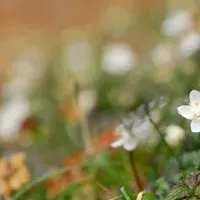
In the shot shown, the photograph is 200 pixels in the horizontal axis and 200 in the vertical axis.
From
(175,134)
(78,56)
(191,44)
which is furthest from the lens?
(78,56)

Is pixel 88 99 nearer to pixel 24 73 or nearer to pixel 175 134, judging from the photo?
pixel 24 73

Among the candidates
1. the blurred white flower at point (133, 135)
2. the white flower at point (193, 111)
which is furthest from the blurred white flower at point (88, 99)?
the white flower at point (193, 111)

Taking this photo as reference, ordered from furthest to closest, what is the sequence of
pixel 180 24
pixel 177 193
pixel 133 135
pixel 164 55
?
pixel 164 55
pixel 180 24
pixel 133 135
pixel 177 193

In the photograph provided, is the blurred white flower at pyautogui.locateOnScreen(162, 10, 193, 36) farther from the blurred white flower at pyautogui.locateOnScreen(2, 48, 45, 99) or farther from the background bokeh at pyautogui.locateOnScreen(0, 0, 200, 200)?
the blurred white flower at pyautogui.locateOnScreen(2, 48, 45, 99)

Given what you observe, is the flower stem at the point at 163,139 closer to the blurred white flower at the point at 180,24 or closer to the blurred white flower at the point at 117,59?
the blurred white flower at the point at 180,24

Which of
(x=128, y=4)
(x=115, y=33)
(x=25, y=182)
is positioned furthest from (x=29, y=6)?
(x=25, y=182)

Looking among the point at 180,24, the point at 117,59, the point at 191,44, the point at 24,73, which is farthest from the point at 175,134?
the point at 24,73

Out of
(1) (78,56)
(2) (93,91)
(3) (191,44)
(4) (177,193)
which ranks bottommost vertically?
(4) (177,193)

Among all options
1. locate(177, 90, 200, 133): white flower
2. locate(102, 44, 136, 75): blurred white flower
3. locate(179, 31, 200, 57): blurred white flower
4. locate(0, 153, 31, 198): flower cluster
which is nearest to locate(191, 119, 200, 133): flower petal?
locate(177, 90, 200, 133): white flower
